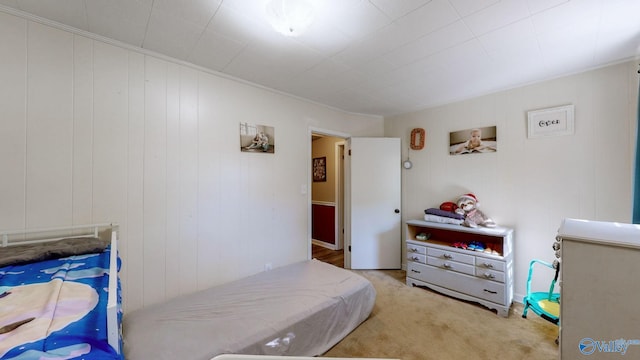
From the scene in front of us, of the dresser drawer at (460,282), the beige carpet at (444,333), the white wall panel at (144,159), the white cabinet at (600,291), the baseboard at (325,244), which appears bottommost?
the beige carpet at (444,333)

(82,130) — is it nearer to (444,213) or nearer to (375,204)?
(375,204)

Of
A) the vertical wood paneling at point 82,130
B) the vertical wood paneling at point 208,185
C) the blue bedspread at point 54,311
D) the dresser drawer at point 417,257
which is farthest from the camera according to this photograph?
the dresser drawer at point 417,257

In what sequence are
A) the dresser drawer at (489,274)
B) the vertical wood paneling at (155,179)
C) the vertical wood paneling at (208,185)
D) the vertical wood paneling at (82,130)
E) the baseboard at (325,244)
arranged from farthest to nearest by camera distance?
the baseboard at (325,244), the dresser drawer at (489,274), the vertical wood paneling at (208,185), the vertical wood paneling at (155,179), the vertical wood paneling at (82,130)

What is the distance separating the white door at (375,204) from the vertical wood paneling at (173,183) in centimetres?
226

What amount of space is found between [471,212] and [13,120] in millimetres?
3905

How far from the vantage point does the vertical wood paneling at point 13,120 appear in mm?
1442

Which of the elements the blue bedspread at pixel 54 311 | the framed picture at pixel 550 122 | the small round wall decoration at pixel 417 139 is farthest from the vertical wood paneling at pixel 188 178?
the framed picture at pixel 550 122

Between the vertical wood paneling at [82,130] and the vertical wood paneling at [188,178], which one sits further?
the vertical wood paneling at [188,178]

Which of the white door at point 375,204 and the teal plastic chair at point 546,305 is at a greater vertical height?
the white door at point 375,204

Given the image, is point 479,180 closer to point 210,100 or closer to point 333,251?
point 333,251

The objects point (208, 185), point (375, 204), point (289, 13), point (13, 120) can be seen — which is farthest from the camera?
point (375, 204)

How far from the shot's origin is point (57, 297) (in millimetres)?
910

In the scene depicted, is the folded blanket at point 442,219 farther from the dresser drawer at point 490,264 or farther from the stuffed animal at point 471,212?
the dresser drawer at point 490,264

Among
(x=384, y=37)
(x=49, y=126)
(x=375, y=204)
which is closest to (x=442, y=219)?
(x=375, y=204)
